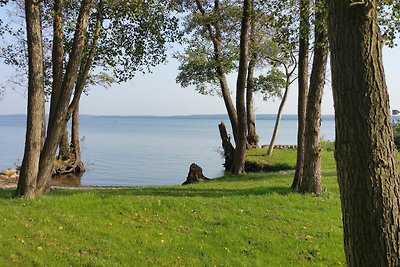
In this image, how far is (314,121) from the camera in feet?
35.2

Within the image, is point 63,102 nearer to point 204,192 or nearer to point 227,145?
point 204,192

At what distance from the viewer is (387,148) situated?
3.32 metres

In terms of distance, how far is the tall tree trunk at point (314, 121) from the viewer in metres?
10.5

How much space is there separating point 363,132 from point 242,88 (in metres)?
14.0

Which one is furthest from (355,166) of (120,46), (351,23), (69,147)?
(69,147)

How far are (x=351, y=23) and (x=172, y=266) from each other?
4.45 metres

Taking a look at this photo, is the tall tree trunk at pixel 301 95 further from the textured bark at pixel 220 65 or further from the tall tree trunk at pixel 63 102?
the textured bark at pixel 220 65

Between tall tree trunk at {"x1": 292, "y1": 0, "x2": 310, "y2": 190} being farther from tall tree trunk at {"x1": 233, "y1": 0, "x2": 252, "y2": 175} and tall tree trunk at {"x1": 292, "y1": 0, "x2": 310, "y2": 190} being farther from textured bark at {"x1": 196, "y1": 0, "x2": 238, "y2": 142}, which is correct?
textured bark at {"x1": 196, "y1": 0, "x2": 238, "y2": 142}

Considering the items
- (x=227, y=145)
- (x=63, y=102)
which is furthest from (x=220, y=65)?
(x=63, y=102)

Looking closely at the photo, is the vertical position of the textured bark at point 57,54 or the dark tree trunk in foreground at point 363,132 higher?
the textured bark at point 57,54

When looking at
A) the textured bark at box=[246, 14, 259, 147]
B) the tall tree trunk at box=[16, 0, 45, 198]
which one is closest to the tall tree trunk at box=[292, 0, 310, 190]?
the tall tree trunk at box=[16, 0, 45, 198]

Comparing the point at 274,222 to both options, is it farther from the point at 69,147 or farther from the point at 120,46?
the point at 69,147

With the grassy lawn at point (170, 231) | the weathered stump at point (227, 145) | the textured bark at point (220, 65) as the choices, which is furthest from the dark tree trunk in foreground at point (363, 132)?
the weathered stump at point (227, 145)

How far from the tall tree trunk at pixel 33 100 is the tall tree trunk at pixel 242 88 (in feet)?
26.5
